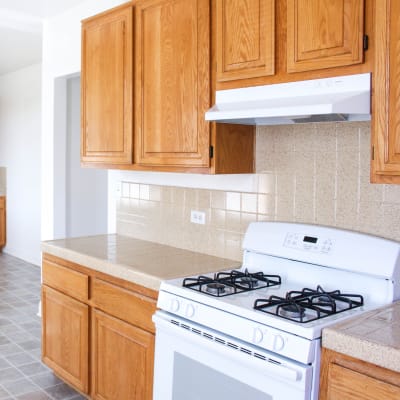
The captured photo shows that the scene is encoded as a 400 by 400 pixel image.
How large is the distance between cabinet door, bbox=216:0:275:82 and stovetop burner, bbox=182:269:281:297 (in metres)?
0.88

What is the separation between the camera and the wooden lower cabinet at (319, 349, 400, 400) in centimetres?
152

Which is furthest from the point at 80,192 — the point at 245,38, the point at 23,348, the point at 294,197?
the point at 245,38

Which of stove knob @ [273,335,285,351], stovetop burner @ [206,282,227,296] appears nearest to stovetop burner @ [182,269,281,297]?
stovetop burner @ [206,282,227,296]

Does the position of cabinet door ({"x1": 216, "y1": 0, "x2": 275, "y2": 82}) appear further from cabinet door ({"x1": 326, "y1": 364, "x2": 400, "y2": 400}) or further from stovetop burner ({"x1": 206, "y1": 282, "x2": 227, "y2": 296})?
cabinet door ({"x1": 326, "y1": 364, "x2": 400, "y2": 400})

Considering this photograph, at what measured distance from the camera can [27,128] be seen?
6969 mm

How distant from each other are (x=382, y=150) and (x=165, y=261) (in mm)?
1334

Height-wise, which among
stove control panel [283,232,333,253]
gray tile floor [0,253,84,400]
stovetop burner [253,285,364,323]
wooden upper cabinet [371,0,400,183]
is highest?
wooden upper cabinet [371,0,400,183]

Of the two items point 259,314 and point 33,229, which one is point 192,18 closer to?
point 259,314

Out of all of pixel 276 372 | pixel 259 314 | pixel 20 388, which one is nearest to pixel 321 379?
pixel 276 372

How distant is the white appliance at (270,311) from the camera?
1.73 m

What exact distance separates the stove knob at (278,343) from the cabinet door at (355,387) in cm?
16

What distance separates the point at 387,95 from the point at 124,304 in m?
1.56

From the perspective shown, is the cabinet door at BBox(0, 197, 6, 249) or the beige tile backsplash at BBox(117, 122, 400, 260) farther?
the cabinet door at BBox(0, 197, 6, 249)

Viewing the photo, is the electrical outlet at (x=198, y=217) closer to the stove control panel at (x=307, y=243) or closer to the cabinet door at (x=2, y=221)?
the stove control panel at (x=307, y=243)
